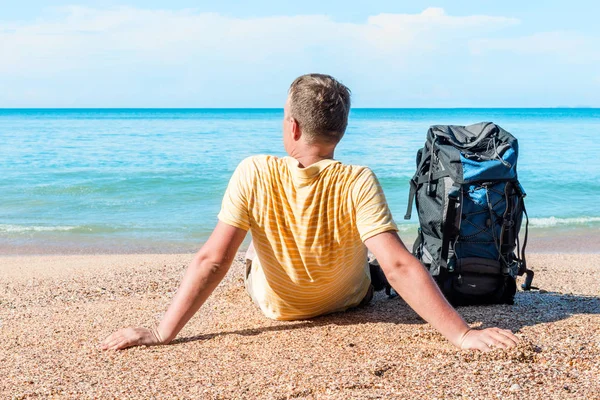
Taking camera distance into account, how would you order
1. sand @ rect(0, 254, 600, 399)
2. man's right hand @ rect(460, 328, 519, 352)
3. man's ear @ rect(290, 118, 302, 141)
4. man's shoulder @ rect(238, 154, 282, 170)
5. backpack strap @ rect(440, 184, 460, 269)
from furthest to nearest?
backpack strap @ rect(440, 184, 460, 269) < man's shoulder @ rect(238, 154, 282, 170) < man's ear @ rect(290, 118, 302, 141) < man's right hand @ rect(460, 328, 519, 352) < sand @ rect(0, 254, 600, 399)

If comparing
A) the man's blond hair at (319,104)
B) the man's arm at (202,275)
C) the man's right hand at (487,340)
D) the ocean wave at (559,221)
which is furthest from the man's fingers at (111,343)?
the ocean wave at (559,221)

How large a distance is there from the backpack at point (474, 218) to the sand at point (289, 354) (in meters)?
0.17

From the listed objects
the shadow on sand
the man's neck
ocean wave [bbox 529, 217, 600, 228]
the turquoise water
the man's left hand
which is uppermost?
the man's neck

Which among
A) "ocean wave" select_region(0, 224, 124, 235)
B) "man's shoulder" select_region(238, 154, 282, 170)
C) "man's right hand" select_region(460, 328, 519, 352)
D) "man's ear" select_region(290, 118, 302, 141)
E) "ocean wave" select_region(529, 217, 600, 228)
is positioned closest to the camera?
"man's right hand" select_region(460, 328, 519, 352)

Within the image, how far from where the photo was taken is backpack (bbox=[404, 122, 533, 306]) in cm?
382

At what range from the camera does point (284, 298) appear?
138 inches

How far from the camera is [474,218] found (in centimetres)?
386

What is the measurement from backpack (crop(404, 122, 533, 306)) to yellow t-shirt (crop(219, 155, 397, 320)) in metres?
0.84

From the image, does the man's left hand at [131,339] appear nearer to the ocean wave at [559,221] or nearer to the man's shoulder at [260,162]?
the man's shoulder at [260,162]

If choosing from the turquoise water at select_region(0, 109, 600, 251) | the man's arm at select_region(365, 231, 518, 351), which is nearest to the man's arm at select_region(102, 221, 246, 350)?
the man's arm at select_region(365, 231, 518, 351)

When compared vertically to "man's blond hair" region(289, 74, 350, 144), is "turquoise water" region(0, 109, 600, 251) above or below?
below

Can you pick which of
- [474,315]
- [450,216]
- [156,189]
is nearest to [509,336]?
[474,315]

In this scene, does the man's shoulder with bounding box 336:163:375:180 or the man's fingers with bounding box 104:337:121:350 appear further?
the man's fingers with bounding box 104:337:121:350

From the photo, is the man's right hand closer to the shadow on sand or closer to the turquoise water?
the shadow on sand
